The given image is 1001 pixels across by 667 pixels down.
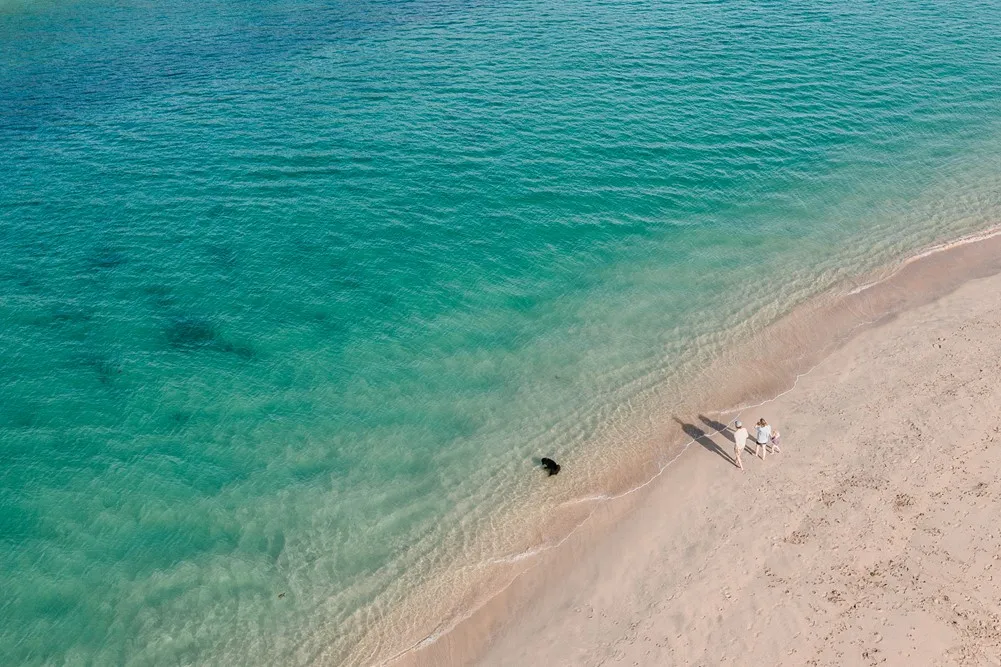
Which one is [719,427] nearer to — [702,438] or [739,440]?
[702,438]

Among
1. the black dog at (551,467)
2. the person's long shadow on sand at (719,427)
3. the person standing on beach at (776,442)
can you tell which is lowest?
the black dog at (551,467)

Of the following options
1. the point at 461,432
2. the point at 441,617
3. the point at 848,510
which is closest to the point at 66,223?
the point at 461,432

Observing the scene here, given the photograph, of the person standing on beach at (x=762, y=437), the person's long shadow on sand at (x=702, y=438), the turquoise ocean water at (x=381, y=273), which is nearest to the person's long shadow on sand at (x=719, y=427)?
the person's long shadow on sand at (x=702, y=438)

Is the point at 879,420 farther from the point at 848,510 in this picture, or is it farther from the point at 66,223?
the point at 66,223

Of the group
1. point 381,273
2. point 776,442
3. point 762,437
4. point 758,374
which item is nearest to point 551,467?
point 762,437

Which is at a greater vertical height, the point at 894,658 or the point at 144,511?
the point at 894,658

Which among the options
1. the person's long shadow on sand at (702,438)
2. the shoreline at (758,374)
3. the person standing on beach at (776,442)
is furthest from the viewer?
the person's long shadow on sand at (702,438)

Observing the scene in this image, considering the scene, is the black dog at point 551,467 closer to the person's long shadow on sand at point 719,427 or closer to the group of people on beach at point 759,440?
the person's long shadow on sand at point 719,427

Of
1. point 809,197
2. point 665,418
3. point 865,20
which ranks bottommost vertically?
point 665,418
